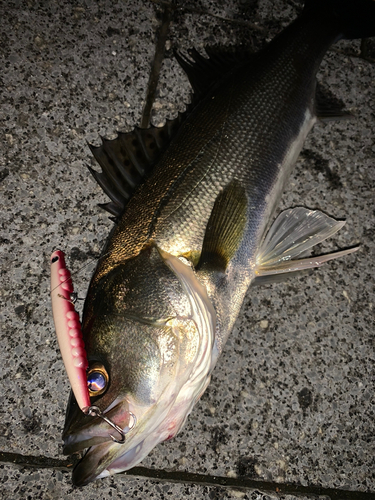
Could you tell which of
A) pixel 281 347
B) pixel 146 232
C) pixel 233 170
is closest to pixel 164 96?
pixel 233 170

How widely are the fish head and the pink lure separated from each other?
1.3 inches

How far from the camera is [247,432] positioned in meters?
1.97

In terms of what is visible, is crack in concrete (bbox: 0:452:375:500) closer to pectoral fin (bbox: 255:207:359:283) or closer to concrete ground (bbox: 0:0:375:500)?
concrete ground (bbox: 0:0:375:500)

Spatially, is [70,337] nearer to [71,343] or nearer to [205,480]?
[71,343]

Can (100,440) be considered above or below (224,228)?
below

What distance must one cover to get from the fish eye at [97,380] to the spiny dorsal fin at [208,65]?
149 centimetres

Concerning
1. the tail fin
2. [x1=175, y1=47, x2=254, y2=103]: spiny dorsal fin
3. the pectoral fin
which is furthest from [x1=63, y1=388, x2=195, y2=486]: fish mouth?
the tail fin

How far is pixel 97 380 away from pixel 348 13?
2.47 meters

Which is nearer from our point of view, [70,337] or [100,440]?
[100,440]

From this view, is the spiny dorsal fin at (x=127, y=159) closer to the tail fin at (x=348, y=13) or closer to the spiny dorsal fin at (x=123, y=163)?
the spiny dorsal fin at (x=123, y=163)

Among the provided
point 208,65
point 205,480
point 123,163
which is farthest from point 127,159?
point 205,480

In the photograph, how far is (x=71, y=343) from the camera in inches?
55.3

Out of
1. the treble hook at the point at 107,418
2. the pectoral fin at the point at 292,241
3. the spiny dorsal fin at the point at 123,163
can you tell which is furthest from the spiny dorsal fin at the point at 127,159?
the treble hook at the point at 107,418

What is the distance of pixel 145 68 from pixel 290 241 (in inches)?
55.0
